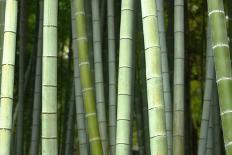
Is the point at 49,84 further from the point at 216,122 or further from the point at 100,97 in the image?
the point at 216,122

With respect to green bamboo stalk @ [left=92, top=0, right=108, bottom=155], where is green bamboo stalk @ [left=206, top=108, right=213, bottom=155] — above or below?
below

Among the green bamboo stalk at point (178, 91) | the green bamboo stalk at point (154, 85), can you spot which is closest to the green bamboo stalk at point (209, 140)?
the green bamboo stalk at point (178, 91)

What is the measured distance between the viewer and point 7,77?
260cm

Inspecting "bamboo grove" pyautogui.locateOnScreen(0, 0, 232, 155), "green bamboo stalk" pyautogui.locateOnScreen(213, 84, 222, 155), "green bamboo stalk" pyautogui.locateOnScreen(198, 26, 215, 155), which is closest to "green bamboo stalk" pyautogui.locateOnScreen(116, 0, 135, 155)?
"bamboo grove" pyautogui.locateOnScreen(0, 0, 232, 155)

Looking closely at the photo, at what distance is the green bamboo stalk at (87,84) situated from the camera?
2881mm

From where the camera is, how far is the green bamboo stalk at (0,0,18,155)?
2.53 m

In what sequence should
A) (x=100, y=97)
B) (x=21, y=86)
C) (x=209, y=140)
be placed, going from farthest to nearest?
(x=21, y=86)
(x=209, y=140)
(x=100, y=97)

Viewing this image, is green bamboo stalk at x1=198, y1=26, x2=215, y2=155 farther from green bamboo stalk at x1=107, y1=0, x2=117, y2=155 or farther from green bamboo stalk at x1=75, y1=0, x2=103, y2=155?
green bamboo stalk at x1=75, y1=0, x2=103, y2=155

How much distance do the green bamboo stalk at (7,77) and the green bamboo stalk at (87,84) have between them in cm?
44

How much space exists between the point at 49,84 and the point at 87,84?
42 centimetres

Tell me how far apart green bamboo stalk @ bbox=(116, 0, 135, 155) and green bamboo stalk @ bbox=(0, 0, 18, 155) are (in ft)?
1.83

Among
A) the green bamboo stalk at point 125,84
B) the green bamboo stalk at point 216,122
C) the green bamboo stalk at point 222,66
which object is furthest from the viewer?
the green bamboo stalk at point 216,122

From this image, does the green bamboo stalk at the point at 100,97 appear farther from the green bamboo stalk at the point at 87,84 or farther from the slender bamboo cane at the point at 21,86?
the slender bamboo cane at the point at 21,86

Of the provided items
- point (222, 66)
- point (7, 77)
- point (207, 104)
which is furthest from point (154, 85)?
point (207, 104)
